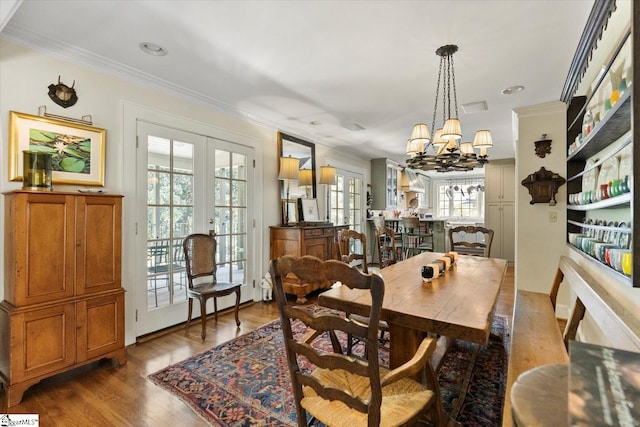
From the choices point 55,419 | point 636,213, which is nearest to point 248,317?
point 55,419

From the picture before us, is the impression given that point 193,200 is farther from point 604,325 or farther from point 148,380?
point 604,325

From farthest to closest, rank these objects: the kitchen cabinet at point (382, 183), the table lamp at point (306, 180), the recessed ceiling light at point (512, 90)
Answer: the kitchen cabinet at point (382, 183)
the table lamp at point (306, 180)
the recessed ceiling light at point (512, 90)

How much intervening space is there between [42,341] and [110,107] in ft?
6.09

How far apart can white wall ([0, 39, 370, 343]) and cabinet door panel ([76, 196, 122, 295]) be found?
33 cm

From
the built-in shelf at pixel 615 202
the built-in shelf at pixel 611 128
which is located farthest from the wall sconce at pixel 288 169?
the built-in shelf at pixel 615 202

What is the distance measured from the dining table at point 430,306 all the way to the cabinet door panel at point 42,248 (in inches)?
72.1

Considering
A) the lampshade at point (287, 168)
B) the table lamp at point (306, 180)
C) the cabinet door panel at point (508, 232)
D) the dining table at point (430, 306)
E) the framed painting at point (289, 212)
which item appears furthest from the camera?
the cabinet door panel at point (508, 232)

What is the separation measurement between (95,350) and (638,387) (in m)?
2.90

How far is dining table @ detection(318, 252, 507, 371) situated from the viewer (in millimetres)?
1298

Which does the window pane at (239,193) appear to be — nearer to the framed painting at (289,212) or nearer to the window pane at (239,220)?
the window pane at (239,220)

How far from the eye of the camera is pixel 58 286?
2129mm

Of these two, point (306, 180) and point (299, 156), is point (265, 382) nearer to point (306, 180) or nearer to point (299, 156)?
point (306, 180)

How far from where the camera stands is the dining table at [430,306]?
130 cm

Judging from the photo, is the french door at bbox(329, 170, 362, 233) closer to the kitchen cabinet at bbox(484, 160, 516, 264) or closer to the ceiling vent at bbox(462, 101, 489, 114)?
the ceiling vent at bbox(462, 101, 489, 114)
